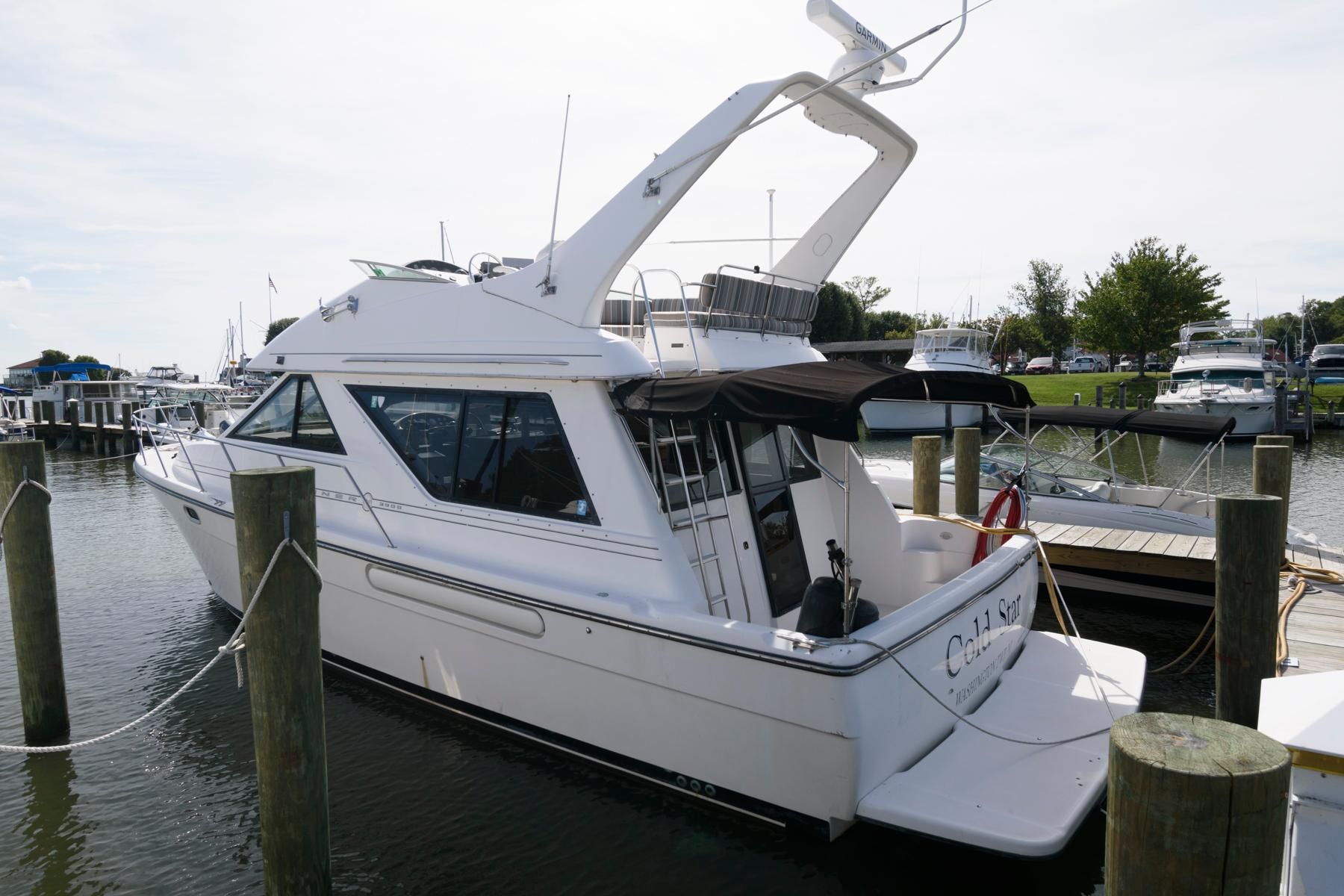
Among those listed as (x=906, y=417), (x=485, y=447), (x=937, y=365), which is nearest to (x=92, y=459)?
(x=485, y=447)

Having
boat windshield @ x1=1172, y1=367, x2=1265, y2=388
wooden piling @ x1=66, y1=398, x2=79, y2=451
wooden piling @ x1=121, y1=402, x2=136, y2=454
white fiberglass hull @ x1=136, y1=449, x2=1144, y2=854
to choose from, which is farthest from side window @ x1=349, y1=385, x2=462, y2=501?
boat windshield @ x1=1172, y1=367, x2=1265, y2=388

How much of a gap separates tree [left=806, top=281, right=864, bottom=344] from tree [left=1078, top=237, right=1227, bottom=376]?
14137 millimetres

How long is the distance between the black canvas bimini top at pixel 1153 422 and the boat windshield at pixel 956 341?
900 inches

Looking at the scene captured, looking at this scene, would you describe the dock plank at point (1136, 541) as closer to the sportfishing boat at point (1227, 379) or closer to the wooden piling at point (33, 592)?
the wooden piling at point (33, 592)

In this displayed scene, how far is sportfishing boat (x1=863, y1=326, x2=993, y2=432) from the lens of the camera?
28281 millimetres

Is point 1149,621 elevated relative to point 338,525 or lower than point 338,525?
lower

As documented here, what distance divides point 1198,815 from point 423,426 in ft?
16.3

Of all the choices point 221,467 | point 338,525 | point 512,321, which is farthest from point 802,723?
point 221,467

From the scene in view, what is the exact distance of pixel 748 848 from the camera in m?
4.38

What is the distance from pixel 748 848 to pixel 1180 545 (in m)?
6.89

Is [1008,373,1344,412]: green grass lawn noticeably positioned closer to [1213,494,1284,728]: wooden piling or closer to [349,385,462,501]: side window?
[1213,494,1284,728]: wooden piling

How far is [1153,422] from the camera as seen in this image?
635 cm

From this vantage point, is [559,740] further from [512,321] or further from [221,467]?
[221,467]

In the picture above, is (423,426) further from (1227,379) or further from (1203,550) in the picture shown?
(1227,379)
